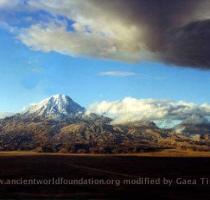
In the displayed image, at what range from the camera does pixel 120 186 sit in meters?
102

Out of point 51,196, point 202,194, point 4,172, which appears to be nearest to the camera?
point 51,196

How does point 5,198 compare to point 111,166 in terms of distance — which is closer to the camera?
point 5,198

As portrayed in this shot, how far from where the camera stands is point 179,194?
305 ft

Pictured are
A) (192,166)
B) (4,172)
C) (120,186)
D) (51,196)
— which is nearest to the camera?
(51,196)

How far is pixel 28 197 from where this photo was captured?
279 feet

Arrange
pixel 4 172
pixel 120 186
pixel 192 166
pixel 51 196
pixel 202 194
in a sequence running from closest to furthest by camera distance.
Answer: pixel 51 196
pixel 202 194
pixel 120 186
pixel 4 172
pixel 192 166

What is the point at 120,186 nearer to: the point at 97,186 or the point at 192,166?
the point at 97,186

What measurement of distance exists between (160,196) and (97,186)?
17608 millimetres

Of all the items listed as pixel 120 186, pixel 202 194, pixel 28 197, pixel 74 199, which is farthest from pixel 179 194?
pixel 28 197

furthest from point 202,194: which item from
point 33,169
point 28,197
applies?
point 33,169

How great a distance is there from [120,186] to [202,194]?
19.6 meters

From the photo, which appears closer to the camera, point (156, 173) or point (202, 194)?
point (202, 194)

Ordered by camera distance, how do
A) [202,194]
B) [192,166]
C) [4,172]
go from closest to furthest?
1. [202,194]
2. [4,172]
3. [192,166]

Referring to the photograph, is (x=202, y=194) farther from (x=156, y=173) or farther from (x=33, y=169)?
(x=33, y=169)
